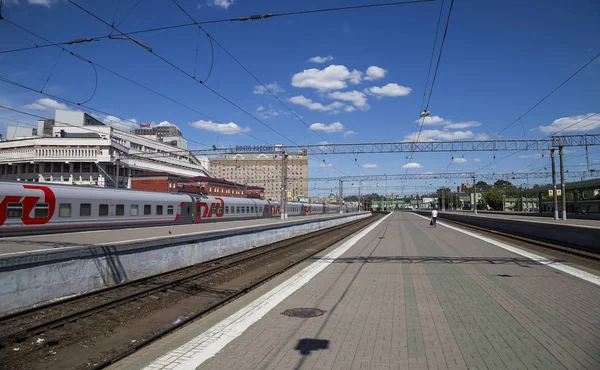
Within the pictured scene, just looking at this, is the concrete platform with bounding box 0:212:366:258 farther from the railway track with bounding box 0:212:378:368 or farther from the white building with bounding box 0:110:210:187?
the white building with bounding box 0:110:210:187

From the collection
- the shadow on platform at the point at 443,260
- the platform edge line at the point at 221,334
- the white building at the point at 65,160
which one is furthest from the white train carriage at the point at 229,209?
the platform edge line at the point at 221,334

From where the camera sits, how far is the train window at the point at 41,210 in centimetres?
1656

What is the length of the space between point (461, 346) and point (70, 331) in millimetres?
6054

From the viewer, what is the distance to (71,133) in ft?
250

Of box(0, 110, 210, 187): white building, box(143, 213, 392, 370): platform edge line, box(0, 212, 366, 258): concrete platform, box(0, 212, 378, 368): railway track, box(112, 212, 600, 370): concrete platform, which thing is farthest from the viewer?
box(0, 110, 210, 187): white building

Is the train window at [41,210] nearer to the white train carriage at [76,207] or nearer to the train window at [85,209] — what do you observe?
the white train carriage at [76,207]

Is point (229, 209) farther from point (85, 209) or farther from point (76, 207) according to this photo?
point (76, 207)

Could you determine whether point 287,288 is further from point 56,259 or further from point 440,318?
point 56,259

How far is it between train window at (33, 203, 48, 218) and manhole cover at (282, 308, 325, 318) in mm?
14022

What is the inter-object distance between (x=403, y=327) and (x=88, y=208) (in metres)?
17.8

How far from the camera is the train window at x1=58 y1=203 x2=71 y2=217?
58.3 ft

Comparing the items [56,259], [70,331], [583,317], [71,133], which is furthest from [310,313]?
[71,133]

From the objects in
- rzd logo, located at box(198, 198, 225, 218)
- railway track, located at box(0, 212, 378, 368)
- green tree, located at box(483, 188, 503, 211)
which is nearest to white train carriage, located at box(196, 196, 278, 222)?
rzd logo, located at box(198, 198, 225, 218)

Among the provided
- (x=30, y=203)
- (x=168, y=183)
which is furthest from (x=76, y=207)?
(x=168, y=183)
